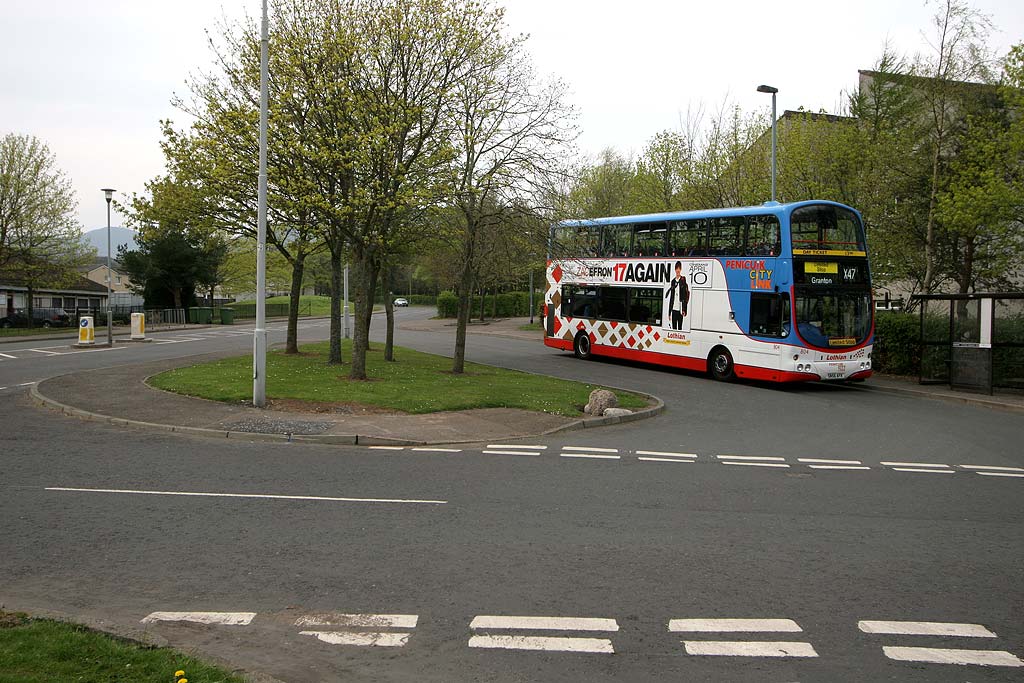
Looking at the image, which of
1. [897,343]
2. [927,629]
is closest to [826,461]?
[927,629]

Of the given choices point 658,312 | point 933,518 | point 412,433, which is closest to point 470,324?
point 658,312

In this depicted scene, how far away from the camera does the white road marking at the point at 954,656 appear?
469 centimetres

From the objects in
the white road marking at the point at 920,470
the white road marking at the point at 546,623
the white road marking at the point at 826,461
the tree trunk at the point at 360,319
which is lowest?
the white road marking at the point at 826,461

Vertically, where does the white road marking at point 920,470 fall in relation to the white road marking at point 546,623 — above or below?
below

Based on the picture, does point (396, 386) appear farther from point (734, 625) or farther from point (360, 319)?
point (734, 625)

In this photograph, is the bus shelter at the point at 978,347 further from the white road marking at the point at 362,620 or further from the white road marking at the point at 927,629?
the white road marking at the point at 362,620

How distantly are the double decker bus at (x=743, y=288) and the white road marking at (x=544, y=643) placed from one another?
1621 cm

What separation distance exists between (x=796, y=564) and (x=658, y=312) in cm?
1902

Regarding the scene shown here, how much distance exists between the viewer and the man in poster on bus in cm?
2397

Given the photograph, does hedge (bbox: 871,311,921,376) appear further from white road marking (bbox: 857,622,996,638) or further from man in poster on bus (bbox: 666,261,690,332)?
white road marking (bbox: 857,622,996,638)

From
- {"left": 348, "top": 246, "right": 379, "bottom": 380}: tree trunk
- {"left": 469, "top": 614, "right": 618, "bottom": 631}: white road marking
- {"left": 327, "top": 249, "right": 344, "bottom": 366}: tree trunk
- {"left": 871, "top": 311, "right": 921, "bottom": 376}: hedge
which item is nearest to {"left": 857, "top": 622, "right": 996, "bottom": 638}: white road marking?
{"left": 469, "top": 614, "right": 618, "bottom": 631}: white road marking

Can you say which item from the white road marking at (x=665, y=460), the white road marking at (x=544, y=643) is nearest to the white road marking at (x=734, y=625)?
the white road marking at (x=544, y=643)

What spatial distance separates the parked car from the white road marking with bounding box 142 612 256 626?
47948mm

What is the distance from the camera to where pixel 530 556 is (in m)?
6.62
